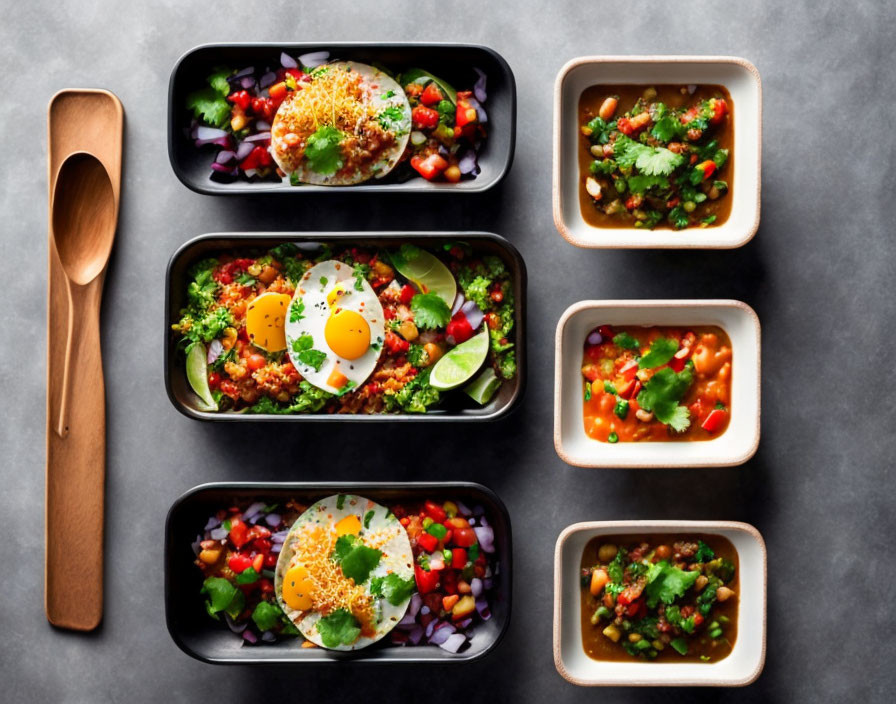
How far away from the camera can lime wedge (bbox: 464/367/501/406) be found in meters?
4.14

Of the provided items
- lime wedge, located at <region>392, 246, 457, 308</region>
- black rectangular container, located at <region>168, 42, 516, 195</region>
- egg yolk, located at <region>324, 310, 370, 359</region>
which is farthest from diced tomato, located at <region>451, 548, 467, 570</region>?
black rectangular container, located at <region>168, 42, 516, 195</region>

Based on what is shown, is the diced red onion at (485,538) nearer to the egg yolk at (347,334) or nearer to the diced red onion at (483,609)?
the diced red onion at (483,609)

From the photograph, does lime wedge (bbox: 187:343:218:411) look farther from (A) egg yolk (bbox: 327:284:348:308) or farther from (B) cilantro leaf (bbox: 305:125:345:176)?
(B) cilantro leaf (bbox: 305:125:345:176)

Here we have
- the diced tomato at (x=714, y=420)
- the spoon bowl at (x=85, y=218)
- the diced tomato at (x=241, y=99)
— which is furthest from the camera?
the spoon bowl at (x=85, y=218)

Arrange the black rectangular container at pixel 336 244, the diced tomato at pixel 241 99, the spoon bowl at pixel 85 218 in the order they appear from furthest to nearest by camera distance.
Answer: the spoon bowl at pixel 85 218, the diced tomato at pixel 241 99, the black rectangular container at pixel 336 244

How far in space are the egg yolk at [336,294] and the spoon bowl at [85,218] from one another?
3.87 ft

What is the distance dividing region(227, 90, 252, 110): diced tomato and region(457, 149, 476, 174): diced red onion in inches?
42.6

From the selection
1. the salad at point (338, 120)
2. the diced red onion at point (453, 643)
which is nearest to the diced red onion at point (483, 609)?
the diced red onion at point (453, 643)

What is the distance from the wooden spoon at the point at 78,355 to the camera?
433 centimetres

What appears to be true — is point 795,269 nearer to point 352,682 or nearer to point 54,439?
point 352,682

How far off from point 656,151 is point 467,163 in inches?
35.8

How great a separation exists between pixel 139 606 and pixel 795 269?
3.81m

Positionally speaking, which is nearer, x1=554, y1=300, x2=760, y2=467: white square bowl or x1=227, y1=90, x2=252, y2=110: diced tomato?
x1=554, y1=300, x2=760, y2=467: white square bowl

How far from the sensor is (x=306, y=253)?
13.8 ft
